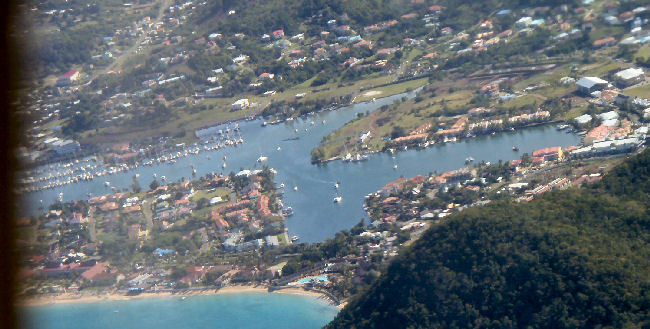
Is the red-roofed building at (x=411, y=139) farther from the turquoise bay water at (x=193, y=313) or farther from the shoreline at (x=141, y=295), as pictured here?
the turquoise bay water at (x=193, y=313)

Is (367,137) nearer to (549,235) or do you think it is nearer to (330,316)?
(330,316)

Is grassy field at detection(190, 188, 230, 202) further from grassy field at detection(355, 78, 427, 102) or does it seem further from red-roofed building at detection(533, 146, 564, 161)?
red-roofed building at detection(533, 146, 564, 161)

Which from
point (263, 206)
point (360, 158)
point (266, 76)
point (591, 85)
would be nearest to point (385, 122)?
point (360, 158)

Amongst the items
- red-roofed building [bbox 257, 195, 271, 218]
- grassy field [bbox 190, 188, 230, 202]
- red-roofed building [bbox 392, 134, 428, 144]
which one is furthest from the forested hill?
grassy field [bbox 190, 188, 230, 202]

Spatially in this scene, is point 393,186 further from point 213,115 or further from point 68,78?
point 68,78

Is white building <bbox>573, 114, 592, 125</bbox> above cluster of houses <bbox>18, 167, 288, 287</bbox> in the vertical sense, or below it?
above

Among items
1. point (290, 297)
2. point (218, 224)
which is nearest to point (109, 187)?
point (218, 224)

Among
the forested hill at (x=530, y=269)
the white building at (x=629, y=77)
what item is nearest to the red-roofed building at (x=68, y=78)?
the white building at (x=629, y=77)
